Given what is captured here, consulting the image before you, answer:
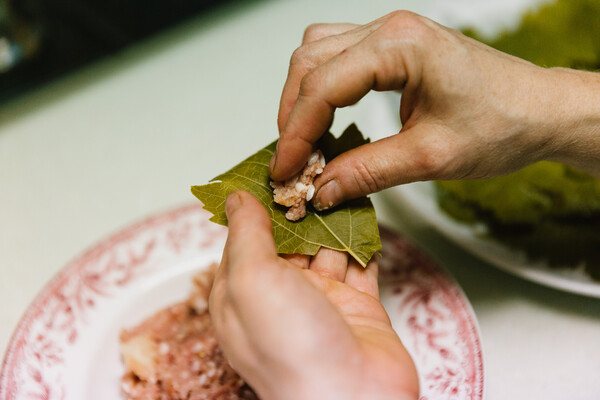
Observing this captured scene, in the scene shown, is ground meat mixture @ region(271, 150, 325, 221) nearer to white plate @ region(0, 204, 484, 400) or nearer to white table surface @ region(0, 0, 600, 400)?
white plate @ region(0, 204, 484, 400)

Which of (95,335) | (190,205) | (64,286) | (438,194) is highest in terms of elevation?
(190,205)

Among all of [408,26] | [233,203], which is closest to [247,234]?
[233,203]

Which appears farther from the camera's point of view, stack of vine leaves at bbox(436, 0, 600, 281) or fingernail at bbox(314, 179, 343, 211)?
stack of vine leaves at bbox(436, 0, 600, 281)

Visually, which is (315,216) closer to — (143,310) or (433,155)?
(433,155)

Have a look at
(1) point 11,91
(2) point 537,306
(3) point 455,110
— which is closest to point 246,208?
(3) point 455,110

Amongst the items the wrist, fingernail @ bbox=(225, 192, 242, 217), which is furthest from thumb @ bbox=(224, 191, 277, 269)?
the wrist

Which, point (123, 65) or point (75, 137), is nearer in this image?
point (75, 137)

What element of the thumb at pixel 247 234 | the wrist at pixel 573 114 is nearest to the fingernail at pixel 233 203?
the thumb at pixel 247 234

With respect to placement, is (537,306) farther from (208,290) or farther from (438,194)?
(208,290)
